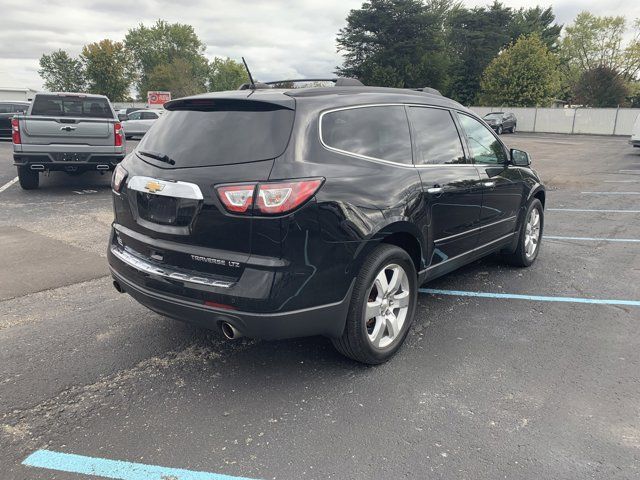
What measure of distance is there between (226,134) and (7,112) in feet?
72.6

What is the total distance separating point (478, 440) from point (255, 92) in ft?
8.18

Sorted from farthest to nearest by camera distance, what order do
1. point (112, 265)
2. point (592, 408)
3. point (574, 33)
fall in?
point (574, 33), point (112, 265), point (592, 408)

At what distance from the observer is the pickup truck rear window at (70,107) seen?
1052 centimetres

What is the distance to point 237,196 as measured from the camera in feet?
9.25

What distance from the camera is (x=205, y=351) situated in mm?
3658

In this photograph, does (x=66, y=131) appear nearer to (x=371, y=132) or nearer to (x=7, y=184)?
(x=7, y=184)

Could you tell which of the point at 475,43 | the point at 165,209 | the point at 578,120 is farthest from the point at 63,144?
the point at 475,43

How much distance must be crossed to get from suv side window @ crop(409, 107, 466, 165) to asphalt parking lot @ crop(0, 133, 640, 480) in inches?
51.9

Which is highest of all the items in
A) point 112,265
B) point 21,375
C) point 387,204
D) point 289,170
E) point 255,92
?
point 255,92

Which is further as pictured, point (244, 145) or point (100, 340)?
point (100, 340)

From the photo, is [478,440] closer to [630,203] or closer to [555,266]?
[555,266]

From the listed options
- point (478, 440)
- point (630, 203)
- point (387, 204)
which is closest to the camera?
point (478, 440)

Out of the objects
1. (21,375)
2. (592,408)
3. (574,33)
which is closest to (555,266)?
(592,408)

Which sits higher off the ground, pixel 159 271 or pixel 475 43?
pixel 475 43
